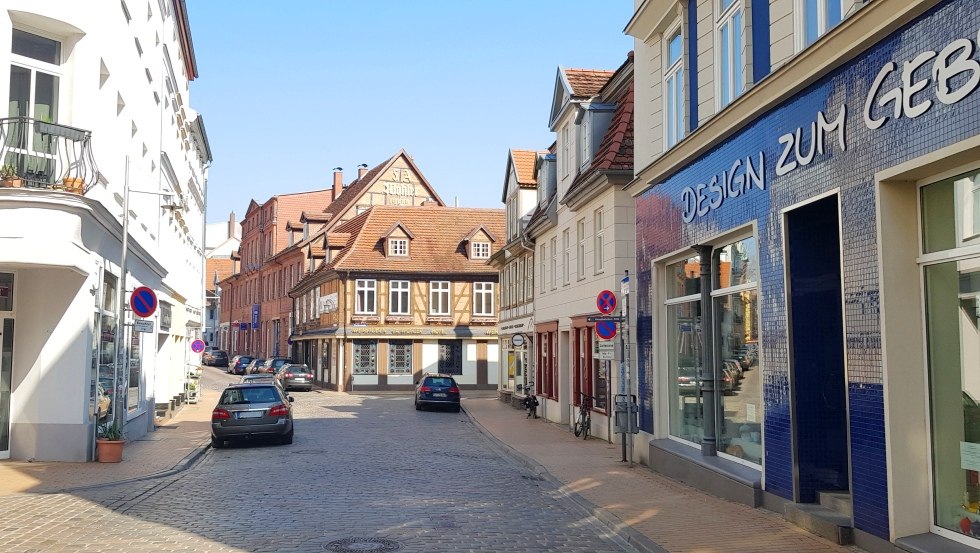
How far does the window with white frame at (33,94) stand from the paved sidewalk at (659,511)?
9.85 metres

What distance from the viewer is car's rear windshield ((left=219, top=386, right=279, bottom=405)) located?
839 inches

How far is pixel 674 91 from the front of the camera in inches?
606

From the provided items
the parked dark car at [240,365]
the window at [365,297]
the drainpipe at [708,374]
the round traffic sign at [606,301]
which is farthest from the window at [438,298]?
the drainpipe at [708,374]

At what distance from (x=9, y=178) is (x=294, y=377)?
32.4 meters

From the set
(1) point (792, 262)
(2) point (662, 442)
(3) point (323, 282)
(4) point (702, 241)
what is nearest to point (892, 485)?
(1) point (792, 262)

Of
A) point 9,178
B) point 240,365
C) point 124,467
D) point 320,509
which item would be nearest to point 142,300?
point 124,467

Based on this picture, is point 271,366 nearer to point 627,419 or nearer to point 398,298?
point 398,298

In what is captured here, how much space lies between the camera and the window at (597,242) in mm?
21661

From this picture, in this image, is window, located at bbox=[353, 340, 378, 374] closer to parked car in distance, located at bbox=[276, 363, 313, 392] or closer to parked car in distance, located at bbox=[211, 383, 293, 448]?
parked car in distance, located at bbox=[276, 363, 313, 392]

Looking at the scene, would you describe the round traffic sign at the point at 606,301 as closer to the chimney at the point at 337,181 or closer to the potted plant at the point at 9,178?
the potted plant at the point at 9,178

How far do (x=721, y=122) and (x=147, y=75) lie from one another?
1633cm

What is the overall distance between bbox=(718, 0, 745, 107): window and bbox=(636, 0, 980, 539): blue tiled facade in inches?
27.4

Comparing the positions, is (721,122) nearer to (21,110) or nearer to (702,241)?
(702,241)

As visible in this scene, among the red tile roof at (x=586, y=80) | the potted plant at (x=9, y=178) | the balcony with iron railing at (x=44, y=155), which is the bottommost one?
the potted plant at (x=9, y=178)
